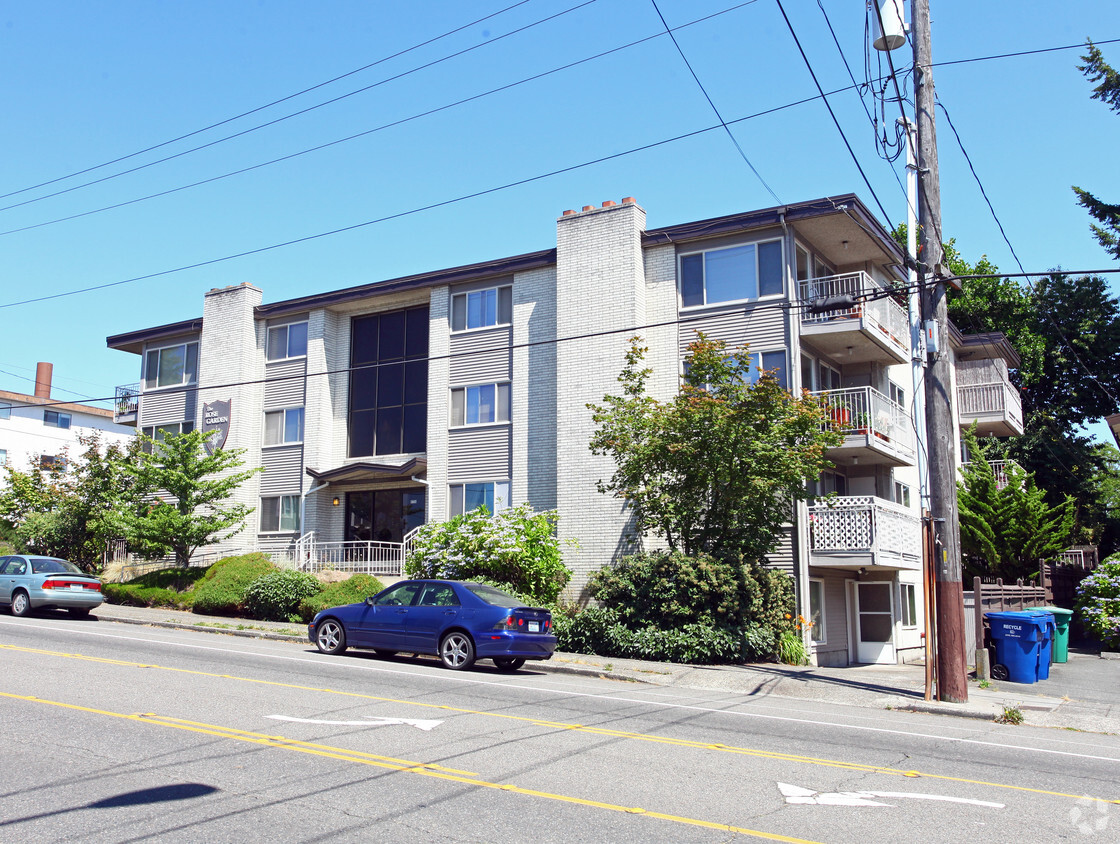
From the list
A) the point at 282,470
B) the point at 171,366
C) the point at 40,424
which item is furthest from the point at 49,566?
the point at 40,424

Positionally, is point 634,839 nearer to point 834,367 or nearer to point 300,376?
point 834,367

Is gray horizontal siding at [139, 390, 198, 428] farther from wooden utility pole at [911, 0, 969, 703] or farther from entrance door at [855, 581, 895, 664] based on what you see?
wooden utility pole at [911, 0, 969, 703]

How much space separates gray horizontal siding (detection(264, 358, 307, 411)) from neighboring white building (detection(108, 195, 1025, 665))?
84 millimetres

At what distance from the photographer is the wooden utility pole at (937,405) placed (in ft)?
49.5

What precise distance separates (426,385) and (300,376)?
404 cm

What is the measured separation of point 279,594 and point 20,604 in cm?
602

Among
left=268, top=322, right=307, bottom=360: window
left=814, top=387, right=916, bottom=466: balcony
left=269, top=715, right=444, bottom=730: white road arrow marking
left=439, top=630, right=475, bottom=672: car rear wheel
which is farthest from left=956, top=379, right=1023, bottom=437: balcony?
left=269, top=715, right=444, bottom=730: white road arrow marking

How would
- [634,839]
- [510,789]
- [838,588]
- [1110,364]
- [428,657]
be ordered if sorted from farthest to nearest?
[1110,364] < [838,588] < [428,657] < [510,789] < [634,839]

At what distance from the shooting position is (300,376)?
30.0 m

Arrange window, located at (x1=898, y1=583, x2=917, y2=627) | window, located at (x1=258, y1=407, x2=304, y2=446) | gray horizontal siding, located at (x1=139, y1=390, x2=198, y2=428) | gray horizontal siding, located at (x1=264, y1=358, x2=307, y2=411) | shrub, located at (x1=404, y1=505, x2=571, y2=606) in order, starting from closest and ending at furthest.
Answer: shrub, located at (x1=404, y1=505, x2=571, y2=606) < window, located at (x1=898, y1=583, x2=917, y2=627) < window, located at (x1=258, y1=407, x2=304, y2=446) < gray horizontal siding, located at (x1=264, y1=358, x2=307, y2=411) < gray horizontal siding, located at (x1=139, y1=390, x2=198, y2=428)

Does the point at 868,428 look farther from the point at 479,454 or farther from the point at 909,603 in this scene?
the point at 479,454

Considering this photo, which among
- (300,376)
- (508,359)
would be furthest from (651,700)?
(300,376)

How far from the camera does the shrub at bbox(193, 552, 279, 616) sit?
973 inches

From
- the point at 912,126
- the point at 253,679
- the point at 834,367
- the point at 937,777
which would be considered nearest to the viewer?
the point at 937,777
